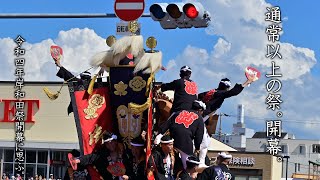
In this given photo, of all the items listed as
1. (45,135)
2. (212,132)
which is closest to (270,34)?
(212,132)

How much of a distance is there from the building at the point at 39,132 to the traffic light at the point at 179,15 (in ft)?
103

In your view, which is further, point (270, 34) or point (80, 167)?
point (270, 34)

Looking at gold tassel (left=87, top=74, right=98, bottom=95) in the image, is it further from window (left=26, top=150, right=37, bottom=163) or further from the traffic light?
window (left=26, top=150, right=37, bottom=163)

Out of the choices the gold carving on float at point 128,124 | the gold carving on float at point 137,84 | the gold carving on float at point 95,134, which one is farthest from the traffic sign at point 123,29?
the gold carving on float at point 95,134

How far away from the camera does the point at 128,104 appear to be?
10828mm

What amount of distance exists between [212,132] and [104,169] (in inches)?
68.5

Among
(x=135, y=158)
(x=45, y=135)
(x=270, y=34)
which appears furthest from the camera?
(x=45, y=135)

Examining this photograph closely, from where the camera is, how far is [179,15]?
37.6 ft

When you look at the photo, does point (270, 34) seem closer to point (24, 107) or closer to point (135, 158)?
point (135, 158)

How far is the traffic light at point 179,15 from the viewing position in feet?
37.4

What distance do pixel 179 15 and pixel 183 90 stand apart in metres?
1.27

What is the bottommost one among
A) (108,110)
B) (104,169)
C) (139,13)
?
(104,169)

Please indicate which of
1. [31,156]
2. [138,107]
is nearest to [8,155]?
[31,156]

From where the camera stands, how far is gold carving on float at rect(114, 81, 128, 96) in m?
10.9
